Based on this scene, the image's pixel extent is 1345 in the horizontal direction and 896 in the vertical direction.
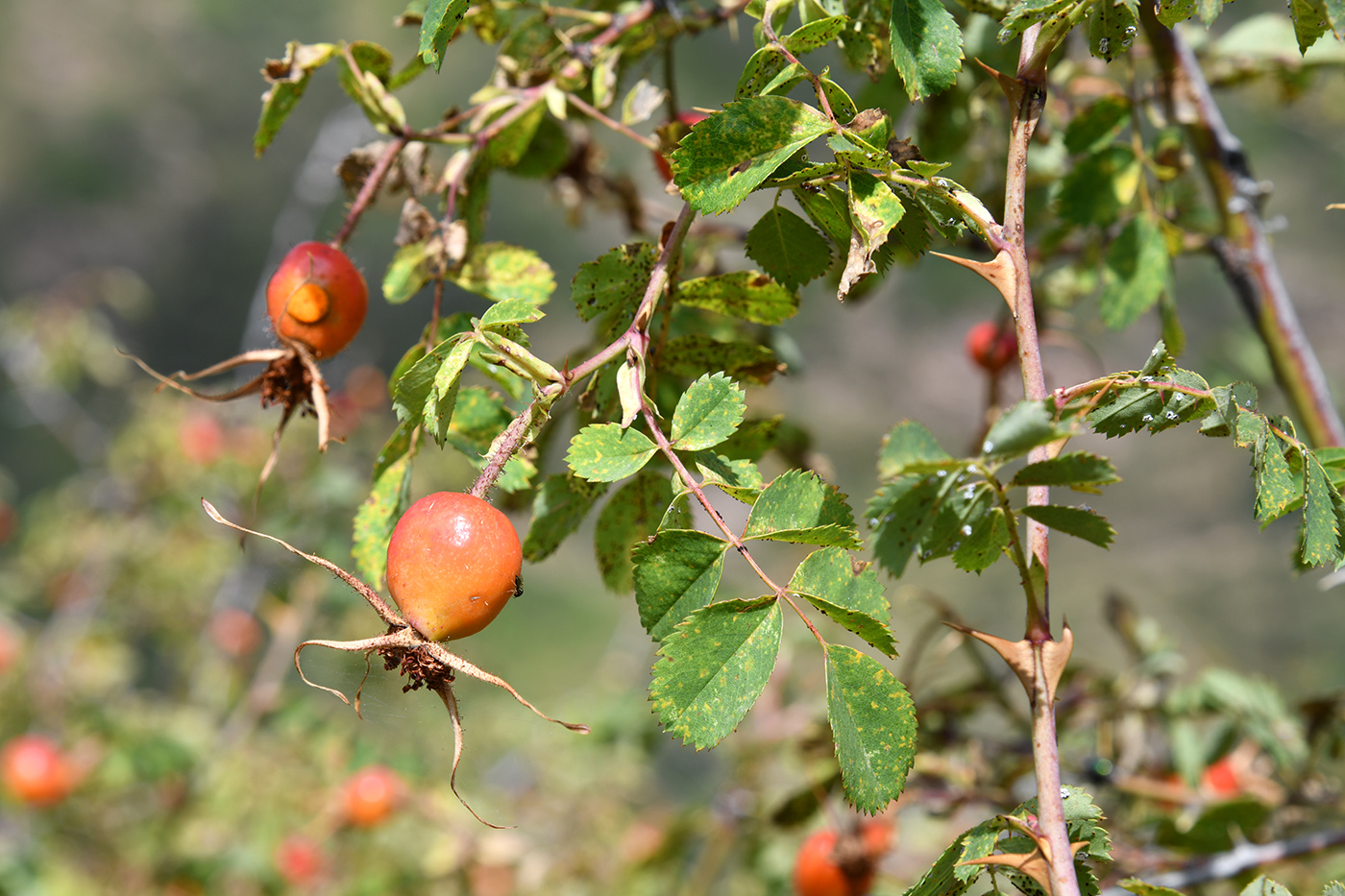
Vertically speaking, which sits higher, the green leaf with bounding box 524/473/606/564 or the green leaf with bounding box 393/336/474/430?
the green leaf with bounding box 393/336/474/430

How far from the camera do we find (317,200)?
231 cm

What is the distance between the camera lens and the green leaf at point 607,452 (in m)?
0.53

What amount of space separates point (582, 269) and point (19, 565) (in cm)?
327

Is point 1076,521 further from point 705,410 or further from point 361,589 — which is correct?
point 361,589

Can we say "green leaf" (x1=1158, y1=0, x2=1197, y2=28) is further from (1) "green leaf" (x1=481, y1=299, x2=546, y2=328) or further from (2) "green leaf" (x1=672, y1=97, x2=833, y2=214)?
(1) "green leaf" (x1=481, y1=299, x2=546, y2=328)

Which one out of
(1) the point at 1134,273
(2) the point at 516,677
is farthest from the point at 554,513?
(2) the point at 516,677

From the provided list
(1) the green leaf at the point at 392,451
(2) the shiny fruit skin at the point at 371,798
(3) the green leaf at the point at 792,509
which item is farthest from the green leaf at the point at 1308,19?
(2) the shiny fruit skin at the point at 371,798

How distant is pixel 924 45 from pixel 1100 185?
47 centimetres

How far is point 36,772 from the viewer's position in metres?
2.16

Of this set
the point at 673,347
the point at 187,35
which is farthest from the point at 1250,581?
the point at 187,35

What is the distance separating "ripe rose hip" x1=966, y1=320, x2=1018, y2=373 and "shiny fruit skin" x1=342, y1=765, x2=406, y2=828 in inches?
57.0

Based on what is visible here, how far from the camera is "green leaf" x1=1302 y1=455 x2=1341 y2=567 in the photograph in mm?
544

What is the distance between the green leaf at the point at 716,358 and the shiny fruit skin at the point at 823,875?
0.76 meters

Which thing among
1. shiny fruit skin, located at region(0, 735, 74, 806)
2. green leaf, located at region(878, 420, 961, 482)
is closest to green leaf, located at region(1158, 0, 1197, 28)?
green leaf, located at region(878, 420, 961, 482)
